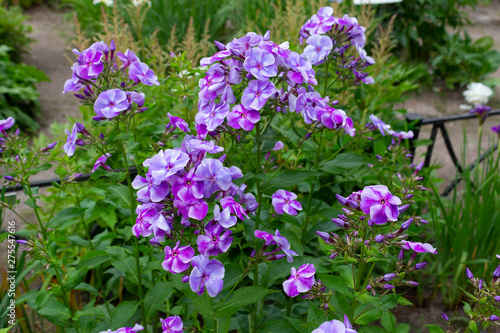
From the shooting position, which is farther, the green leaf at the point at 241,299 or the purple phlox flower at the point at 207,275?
the green leaf at the point at 241,299

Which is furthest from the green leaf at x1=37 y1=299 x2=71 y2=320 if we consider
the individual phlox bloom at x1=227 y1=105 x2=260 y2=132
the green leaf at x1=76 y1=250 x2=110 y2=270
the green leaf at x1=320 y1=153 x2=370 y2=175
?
the green leaf at x1=320 y1=153 x2=370 y2=175

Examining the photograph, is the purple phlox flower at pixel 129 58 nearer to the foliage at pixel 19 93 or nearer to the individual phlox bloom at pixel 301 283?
the individual phlox bloom at pixel 301 283

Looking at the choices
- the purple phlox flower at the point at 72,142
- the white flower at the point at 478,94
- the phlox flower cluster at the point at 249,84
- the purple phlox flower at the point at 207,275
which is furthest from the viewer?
the white flower at the point at 478,94

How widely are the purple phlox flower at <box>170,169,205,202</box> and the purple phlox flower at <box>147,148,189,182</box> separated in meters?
0.03

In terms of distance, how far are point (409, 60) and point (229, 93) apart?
588 cm

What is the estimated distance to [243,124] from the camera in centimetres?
143

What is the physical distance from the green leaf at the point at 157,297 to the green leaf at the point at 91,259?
0.25 m

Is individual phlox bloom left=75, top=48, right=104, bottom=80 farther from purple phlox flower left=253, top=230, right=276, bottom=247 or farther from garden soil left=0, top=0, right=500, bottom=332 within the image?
garden soil left=0, top=0, right=500, bottom=332

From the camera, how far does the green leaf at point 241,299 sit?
4.88 ft

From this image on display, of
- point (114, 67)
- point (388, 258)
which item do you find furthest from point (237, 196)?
point (114, 67)

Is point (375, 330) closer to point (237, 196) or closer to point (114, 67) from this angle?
point (237, 196)

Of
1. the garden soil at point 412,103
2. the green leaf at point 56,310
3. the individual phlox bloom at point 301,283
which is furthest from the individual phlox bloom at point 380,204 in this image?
the garden soil at point 412,103

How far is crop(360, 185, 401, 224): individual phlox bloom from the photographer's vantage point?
1260 mm

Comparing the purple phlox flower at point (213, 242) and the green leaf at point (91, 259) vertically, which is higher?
the purple phlox flower at point (213, 242)
